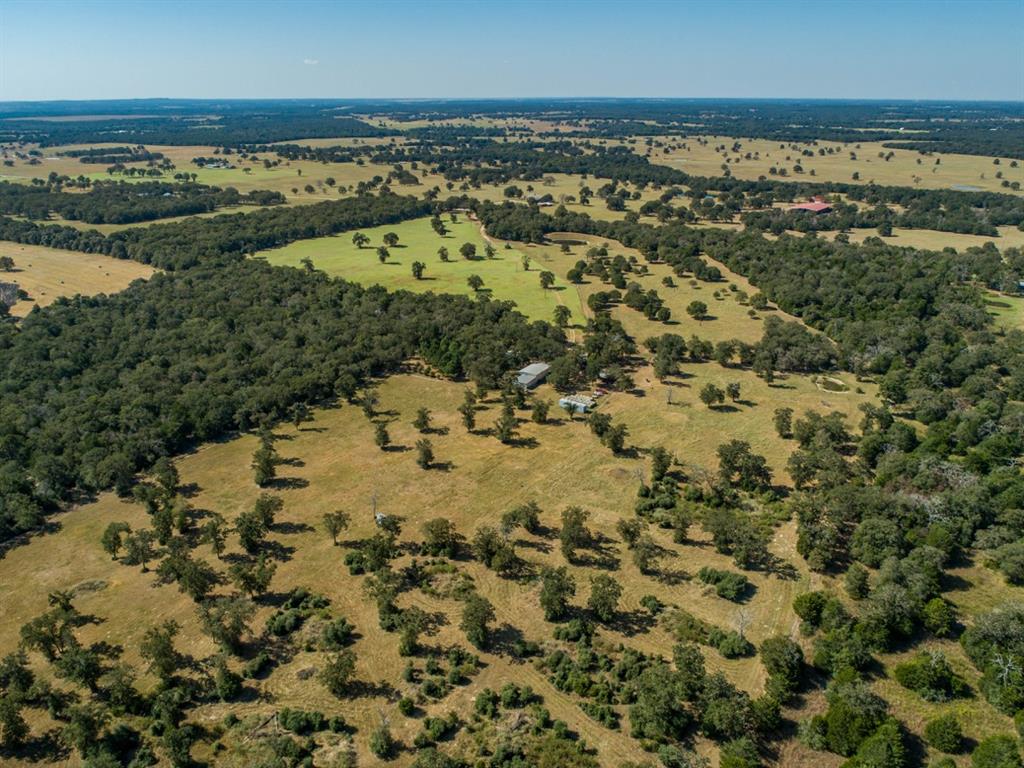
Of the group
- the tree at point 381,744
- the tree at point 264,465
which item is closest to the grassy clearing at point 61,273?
the tree at point 264,465

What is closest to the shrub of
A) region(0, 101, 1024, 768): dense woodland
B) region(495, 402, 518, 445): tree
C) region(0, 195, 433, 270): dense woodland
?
Result: region(0, 101, 1024, 768): dense woodland

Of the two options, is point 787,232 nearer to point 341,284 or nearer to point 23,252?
point 341,284

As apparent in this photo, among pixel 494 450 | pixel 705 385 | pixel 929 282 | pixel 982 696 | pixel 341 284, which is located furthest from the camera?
pixel 341 284

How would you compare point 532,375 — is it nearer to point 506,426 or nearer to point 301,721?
point 506,426

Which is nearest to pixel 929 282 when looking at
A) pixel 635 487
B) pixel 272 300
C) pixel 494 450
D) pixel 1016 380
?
pixel 1016 380

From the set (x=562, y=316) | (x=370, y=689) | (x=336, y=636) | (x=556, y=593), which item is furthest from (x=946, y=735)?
(x=562, y=316)

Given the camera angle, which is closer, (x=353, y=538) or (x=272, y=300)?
(x=353, y=538)
